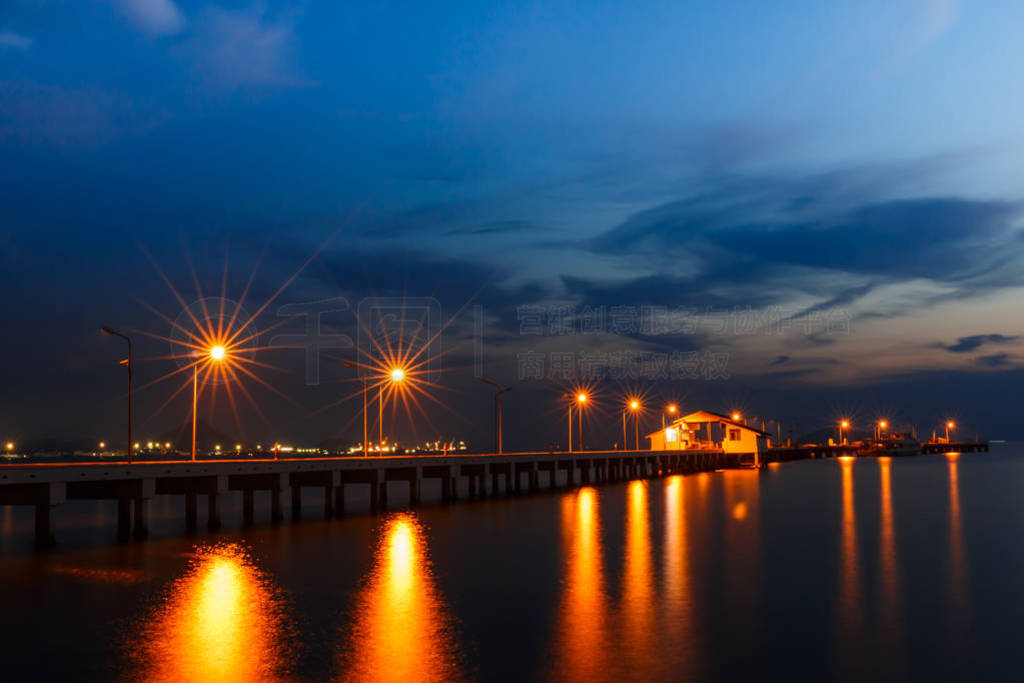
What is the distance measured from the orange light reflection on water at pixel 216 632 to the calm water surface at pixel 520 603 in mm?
79

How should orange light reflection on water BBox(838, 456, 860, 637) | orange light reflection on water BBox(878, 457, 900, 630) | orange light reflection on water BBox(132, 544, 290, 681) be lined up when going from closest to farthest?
orange light reflection on water BBox(132, 544, 290, 681)
orange light reflection on water BBox(838, 456, 860, 637)
orange light reflection on water BBox(878, 457, 900, 630)

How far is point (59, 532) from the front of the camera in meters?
47.6

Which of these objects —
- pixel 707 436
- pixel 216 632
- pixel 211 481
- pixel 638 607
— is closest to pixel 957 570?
pixel 638 607

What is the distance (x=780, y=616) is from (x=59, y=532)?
40341 mm

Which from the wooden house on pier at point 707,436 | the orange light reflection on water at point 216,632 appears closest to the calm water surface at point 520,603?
the orange light reflection on water at point 216,632

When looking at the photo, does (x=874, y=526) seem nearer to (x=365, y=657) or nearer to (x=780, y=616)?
(x=780, y=616)

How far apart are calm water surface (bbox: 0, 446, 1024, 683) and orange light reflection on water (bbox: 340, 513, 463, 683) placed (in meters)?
0.08

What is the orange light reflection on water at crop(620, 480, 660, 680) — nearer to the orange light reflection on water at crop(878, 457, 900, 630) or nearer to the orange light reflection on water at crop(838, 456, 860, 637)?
the orange light reflection on water at crop(838, 456, 860, 637)

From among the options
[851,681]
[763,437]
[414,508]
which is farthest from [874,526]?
[763,437]

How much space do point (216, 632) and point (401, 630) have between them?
414 cm

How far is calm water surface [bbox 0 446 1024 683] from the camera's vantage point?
1755 cm

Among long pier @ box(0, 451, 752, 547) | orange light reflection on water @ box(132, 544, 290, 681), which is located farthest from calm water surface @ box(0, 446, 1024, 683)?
long pier @ box(0, 451, 752, 547)

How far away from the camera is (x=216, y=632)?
65.3 feet

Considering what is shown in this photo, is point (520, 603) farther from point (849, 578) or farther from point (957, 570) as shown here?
point (957, 570)
